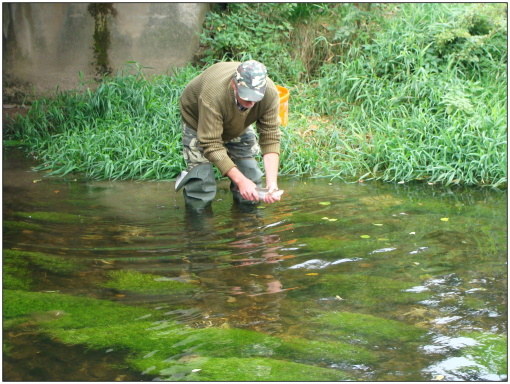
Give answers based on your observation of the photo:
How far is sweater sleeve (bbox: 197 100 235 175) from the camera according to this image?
4625 millimetres

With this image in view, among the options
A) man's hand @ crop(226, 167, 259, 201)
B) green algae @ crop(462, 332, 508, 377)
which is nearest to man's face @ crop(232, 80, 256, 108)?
man's hand @ crop(226, 167, 259, 201)

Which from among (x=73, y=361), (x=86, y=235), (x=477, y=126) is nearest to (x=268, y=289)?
(x=73, y=361)

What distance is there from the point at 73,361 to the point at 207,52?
6371 mm

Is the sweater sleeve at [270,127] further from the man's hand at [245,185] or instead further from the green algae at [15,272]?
the green algae at [15,272]

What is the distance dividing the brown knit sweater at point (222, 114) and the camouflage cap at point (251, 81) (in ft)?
0.74

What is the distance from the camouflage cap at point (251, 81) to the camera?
436 centimetres

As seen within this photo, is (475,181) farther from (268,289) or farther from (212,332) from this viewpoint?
(212,332)

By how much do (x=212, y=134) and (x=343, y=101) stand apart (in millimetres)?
3961

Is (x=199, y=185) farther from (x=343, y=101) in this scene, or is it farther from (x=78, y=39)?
(x=78, y=39)

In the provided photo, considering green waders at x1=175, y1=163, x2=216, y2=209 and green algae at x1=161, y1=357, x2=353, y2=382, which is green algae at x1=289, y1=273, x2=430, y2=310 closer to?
green algae at x1=161, y1=357, x2=353, y2=382

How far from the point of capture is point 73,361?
118 inches

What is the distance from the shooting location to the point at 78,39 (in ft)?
27.9

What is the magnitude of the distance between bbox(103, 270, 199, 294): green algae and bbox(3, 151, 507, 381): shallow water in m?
0.05

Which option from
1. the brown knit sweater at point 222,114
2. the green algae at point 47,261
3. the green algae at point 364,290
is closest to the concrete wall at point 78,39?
the brown knit sweater at point 222,114
